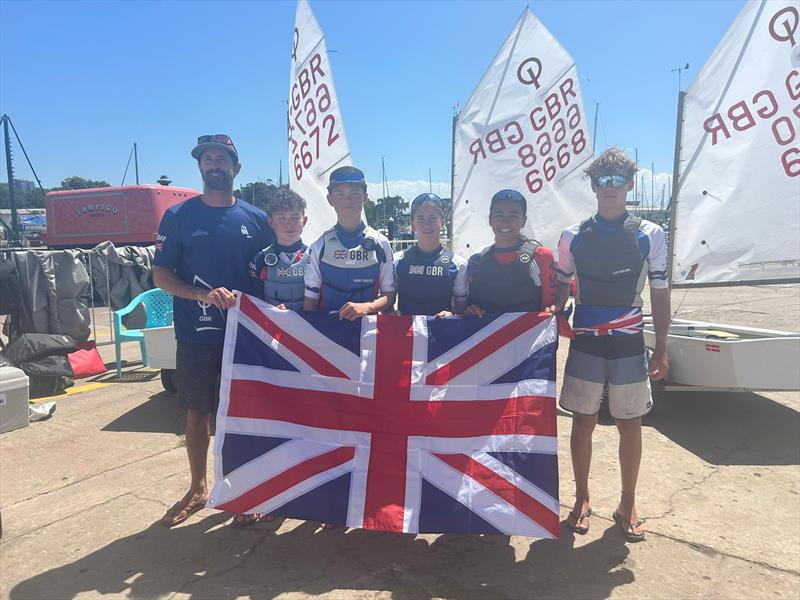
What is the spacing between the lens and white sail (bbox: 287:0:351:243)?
23.7ft

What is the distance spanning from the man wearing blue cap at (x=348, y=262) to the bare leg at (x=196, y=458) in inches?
41.4

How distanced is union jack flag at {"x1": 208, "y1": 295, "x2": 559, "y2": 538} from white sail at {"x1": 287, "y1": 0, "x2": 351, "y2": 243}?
174 inches

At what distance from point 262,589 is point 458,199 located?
6857 mm

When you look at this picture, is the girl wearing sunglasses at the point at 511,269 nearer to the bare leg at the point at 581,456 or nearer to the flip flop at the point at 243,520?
the bare leg at the point at 581,456

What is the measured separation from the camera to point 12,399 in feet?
10.3

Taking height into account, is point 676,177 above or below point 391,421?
above

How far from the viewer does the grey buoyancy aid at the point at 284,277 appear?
3.26 meters

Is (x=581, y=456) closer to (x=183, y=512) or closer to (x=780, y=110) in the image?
(x=183, y=512)

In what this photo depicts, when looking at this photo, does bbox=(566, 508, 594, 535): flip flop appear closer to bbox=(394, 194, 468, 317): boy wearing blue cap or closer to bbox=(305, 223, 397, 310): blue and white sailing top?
bbox=(394, 194, 468, 317): boy wearing blue cap

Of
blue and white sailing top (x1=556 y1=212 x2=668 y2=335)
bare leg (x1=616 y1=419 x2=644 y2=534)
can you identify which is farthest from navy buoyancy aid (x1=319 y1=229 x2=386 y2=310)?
bare leg (x1=616 y1=419 x2=644 y2=534)

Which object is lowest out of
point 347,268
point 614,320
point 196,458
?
point 196,458

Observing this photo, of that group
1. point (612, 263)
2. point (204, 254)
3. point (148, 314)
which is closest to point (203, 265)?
point (204, 254)

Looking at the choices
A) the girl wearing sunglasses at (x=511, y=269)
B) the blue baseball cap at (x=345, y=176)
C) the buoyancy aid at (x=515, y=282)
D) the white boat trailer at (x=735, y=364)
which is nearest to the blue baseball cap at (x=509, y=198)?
the girl wearing sunglasses at (x=511, y=269)

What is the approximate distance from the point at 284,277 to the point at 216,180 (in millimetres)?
738
